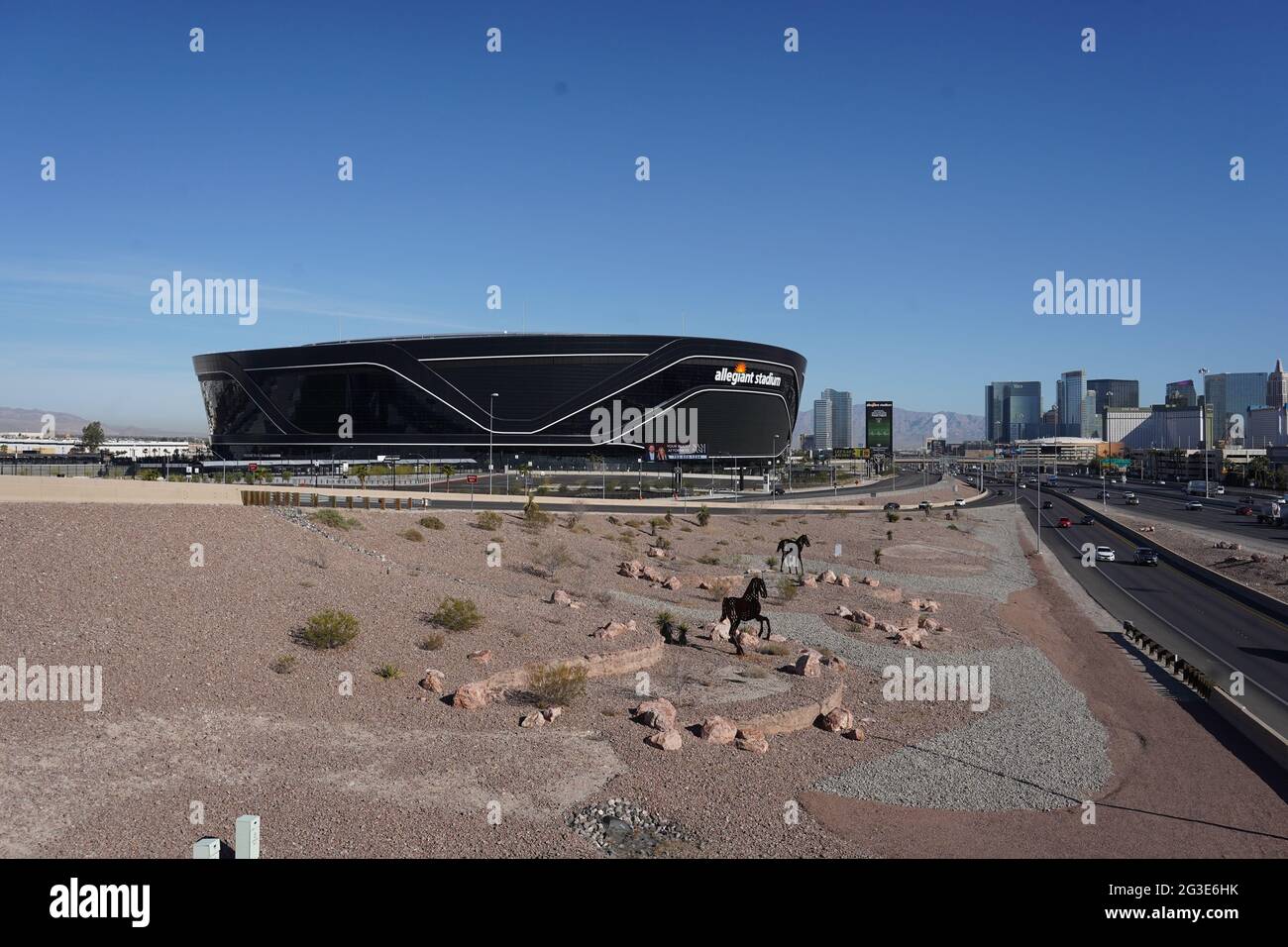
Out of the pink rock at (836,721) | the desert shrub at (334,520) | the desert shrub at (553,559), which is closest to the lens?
the pink rock at (836,721)

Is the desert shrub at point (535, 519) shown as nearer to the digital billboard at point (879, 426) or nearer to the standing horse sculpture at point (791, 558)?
the standing horse sculpture at point (791, 558)

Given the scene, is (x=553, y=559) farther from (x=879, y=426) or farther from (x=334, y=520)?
(x=879, y=426)

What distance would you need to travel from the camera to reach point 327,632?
2127cm

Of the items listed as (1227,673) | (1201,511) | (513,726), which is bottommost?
(1227,673)

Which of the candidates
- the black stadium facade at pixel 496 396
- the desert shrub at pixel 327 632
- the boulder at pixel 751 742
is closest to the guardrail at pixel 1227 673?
the boulder at pixel 751 742

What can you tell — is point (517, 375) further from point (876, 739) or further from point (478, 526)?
point (876, 739)

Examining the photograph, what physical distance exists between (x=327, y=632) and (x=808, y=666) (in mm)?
13540

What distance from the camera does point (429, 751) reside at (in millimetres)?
16750

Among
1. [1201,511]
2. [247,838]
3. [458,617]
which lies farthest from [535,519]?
[1201,511]

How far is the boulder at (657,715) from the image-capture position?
19.1 metres

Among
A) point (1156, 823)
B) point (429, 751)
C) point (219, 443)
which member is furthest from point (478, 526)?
point (219, 443)

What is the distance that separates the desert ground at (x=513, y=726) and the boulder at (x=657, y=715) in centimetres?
13
